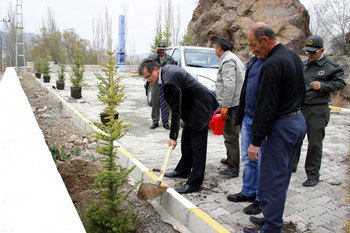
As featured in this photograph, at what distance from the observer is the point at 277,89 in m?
2.59

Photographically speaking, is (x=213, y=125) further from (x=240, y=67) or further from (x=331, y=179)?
(x=331, y=179)

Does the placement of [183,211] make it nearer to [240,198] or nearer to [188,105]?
[240,198]

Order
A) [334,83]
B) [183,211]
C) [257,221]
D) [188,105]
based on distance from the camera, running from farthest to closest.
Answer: [334,83] → [188,105] → [183,211] → [257,221]

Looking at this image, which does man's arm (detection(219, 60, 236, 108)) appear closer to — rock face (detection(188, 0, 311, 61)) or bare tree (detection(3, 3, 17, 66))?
rock face (detection(188, 0, 311, 61))

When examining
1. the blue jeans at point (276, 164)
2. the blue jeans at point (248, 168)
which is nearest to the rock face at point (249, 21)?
the blue jeans at point (248, 168)

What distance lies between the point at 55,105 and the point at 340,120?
9.34 metres

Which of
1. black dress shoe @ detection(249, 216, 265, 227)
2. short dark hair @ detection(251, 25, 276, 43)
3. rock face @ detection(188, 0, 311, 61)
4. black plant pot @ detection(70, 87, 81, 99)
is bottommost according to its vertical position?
black dress shoe @ detection(249, 216, 265, 227)

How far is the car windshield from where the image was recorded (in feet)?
26.8

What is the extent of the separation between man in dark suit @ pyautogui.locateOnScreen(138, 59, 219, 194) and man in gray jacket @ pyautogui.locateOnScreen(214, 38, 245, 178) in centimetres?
40

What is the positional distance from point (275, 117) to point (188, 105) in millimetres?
1598

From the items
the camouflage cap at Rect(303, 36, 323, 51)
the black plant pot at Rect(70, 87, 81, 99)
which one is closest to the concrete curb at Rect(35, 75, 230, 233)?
the camouflage cap at Rect(303, 36, 323, 51)

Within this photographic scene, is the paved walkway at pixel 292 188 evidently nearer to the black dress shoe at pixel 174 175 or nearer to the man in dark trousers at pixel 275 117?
the black dress shoe at pixel 174 175

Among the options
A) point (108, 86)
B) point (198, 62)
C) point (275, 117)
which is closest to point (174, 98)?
point (275, 117)

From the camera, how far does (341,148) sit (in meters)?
6.36
